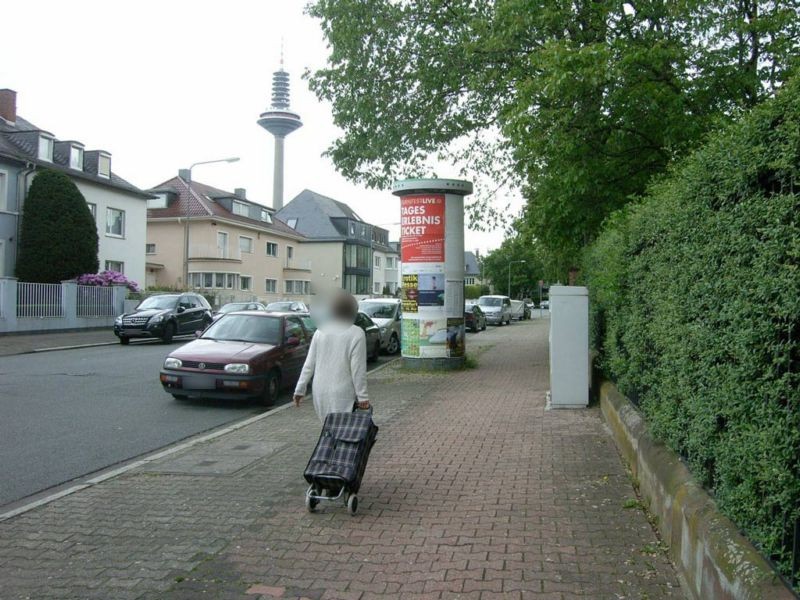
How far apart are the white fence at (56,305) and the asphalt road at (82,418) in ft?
32.3

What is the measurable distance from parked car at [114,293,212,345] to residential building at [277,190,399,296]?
41712 millimetres

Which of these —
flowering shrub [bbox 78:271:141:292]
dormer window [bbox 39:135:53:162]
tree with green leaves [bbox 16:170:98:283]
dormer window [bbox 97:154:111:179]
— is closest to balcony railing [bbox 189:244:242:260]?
dormer window [bbox 97:154:111:179]

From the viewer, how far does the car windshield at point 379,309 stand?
70.5 feet

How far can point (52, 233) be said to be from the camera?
3138 centimetres

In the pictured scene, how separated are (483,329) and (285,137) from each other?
100m

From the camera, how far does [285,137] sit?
128 metres

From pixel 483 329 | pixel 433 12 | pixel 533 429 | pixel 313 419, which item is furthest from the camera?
pixel 483 329

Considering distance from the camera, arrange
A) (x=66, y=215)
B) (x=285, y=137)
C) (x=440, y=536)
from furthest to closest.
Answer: (x=285, y=137)
(x=66, y=215)
(x=440, y=536)

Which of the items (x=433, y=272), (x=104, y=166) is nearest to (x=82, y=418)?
(x=433, y=272)

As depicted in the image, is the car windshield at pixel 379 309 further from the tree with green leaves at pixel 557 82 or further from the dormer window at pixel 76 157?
the dormer window at pixel 76 157

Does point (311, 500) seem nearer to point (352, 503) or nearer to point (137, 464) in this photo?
point (352, 503)

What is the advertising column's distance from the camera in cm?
1559

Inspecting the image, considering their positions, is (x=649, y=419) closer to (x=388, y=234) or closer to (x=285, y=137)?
(x=388, y=234)

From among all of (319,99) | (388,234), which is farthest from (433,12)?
(388,234)
